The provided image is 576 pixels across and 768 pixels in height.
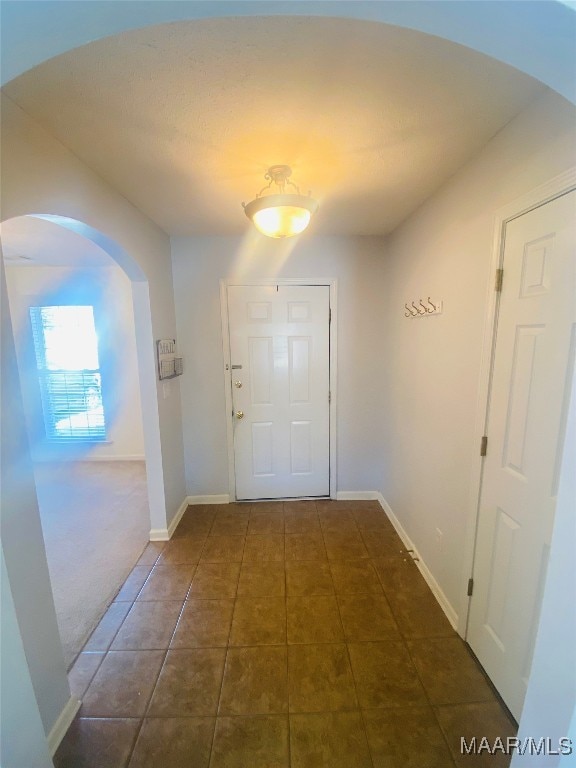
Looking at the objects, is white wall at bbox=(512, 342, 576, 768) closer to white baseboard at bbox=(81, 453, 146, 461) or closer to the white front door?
the white front door

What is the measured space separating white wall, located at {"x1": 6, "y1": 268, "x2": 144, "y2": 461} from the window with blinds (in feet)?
0.26

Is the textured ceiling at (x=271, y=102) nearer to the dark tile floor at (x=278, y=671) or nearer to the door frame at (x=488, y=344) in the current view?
the door frame at (x=488, y=344)

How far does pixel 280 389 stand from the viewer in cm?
281

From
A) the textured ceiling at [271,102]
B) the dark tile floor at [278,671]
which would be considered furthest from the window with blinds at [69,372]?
the textured ceiling at [271,102]

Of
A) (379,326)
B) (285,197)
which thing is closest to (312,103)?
(285,197)

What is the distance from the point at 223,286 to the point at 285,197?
54.3 inches

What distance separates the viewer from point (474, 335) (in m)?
1.48

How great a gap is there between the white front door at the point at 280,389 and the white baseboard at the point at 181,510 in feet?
0.56

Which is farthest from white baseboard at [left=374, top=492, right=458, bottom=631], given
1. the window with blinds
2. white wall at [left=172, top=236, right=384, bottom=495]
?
the window with blinds

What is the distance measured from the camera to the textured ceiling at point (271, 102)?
89 cm

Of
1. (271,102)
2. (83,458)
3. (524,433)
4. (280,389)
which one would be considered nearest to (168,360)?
(280,389)

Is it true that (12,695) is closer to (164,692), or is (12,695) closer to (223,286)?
(164,692)

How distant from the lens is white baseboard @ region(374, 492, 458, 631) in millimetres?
1699

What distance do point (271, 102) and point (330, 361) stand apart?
1910mm
